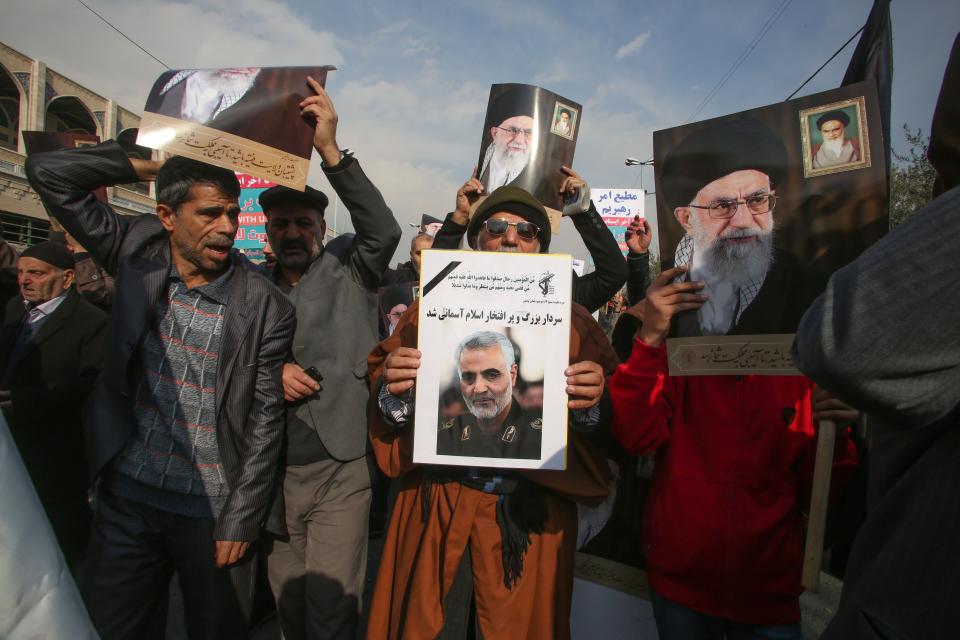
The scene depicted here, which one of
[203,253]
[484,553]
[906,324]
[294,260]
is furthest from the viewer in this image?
[294,260]

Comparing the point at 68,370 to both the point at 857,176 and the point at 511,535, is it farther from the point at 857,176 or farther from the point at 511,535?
the point at 857,176

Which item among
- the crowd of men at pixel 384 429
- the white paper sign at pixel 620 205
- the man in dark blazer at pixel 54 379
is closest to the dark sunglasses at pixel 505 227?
the crowd of men at pixel 384 429

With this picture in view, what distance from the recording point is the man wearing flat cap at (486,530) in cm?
172

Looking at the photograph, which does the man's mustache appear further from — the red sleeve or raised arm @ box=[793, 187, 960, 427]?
raised arm @ box=[793, 187, 960, 427]

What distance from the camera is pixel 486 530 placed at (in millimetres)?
1787

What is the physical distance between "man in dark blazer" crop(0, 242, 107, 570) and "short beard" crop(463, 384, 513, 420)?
2729 mm

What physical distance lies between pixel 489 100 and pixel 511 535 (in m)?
2.19

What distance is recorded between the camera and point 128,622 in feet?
6.48

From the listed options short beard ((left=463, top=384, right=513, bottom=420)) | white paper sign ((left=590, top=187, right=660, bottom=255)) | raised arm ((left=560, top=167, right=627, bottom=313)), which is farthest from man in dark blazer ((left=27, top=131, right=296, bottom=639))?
white paper sign ((left=590, top=187, right=660, bottom=255))

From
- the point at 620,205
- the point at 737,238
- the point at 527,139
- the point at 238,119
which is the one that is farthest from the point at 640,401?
the point at 620,205

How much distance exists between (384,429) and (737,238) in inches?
53.9

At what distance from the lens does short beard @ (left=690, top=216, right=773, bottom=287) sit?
160 cm

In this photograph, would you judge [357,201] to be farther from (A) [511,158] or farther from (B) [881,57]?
(B) [881,57]

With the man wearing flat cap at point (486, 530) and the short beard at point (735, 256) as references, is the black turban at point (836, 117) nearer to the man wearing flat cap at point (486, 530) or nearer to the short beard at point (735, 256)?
the short beard at point (735, 256)
